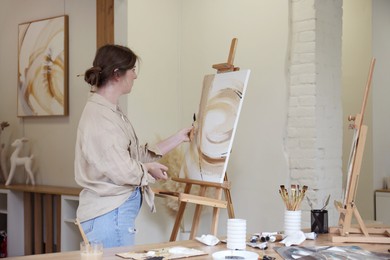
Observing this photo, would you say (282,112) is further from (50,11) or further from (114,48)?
(50,11)

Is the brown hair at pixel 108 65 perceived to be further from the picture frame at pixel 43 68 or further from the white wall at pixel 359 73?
the white wall at pixel 359 73

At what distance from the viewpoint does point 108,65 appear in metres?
2.75

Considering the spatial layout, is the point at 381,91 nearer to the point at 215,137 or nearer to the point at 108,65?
the point at 215,137

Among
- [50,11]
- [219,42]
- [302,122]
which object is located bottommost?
[302,122]

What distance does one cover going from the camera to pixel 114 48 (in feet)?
9.16

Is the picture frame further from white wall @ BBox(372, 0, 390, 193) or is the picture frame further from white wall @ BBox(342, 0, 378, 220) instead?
white wall @ BBox(372, 0, 390, 193)

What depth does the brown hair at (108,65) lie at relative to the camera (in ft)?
9.04

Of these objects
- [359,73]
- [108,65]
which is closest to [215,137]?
[108,65]

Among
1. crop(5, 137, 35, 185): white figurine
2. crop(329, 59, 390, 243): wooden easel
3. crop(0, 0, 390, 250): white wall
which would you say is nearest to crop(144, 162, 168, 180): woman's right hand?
crop(329, 59, 390, 243): wooden easel

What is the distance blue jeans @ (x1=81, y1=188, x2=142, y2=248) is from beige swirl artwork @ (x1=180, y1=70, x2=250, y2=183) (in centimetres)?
85

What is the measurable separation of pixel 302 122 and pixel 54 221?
257cm

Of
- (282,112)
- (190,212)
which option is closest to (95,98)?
(282,112)

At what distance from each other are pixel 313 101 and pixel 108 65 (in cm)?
167

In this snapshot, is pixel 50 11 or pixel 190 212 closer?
pixel 190 212
